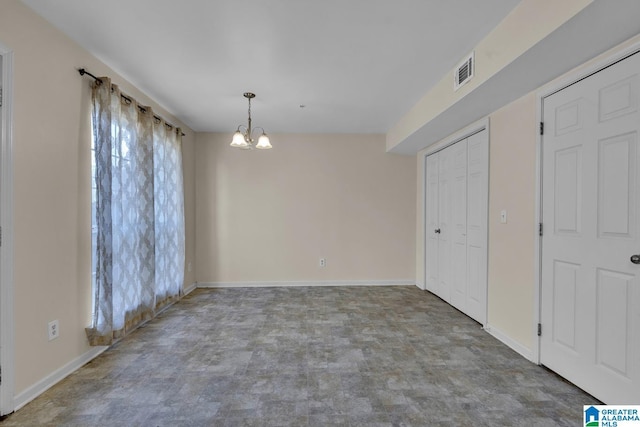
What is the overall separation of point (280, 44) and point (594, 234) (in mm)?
2604

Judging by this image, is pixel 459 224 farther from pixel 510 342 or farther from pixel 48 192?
pixel 48 192

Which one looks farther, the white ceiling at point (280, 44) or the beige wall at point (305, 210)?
the beige wall at point (305, 210)

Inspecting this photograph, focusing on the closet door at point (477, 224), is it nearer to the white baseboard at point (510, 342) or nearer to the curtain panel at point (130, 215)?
the white baseboard at point (510, 342)

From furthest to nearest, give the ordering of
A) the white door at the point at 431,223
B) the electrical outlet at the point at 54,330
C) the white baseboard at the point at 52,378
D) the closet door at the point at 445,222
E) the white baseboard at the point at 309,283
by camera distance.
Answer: the white baseboard at the point at 309,283 → the white door at the point at 431,223 → the closet door at the point at 445,222 → the electrical outlet at the point at 54,330 → the white baseboard at the point at 52,378

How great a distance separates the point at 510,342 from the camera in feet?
8.81

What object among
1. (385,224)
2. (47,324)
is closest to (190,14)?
(47,324)

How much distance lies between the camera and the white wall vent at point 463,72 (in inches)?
94.9

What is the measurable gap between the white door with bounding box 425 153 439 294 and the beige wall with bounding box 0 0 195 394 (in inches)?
163

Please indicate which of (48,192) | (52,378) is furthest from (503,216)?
(52,378)

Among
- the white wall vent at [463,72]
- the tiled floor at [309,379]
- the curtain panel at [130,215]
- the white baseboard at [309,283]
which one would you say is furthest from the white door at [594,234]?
the curtain panel at [130,215]

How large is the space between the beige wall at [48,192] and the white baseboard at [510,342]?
3657mm

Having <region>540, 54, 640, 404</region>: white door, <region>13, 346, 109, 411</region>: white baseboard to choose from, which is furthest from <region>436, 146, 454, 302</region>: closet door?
<region>13, 346, 109, 411</region>: white baseboard

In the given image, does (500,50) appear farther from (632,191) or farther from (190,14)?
(190,14)

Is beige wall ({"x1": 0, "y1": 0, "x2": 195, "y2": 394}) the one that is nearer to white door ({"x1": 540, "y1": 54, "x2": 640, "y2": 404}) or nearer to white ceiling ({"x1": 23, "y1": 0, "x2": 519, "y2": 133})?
white ceiling ({"x1": 23, "y1": 0, "x2": 519, "y2": 133})
